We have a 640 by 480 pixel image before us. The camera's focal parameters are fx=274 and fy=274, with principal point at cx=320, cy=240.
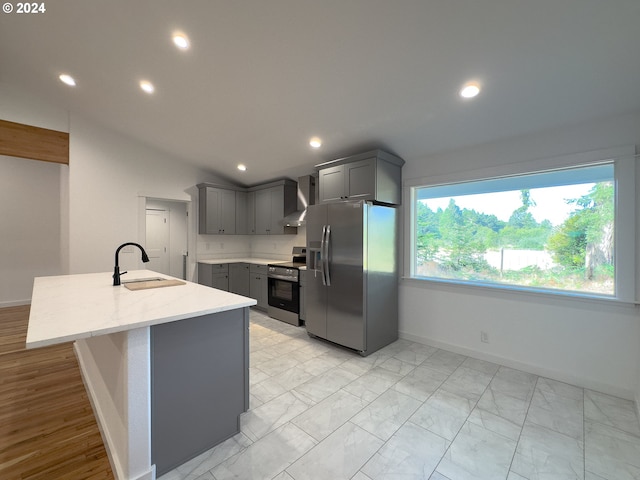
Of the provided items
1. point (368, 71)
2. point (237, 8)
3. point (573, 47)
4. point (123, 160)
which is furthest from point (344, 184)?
point (123, 160)

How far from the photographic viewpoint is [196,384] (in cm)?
163

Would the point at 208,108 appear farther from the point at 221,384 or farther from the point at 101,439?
the point at 101,439

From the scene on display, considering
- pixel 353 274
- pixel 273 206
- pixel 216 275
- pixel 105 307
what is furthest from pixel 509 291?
pixel 216 275

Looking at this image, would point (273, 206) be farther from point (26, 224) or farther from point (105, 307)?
point (26, 224)

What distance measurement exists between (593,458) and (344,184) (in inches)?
118

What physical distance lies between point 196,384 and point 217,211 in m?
4.21

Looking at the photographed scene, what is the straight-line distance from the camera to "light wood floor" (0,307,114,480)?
158cm

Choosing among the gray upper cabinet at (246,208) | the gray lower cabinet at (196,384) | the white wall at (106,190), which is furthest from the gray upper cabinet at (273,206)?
the gray lower cabinet at (196,384)

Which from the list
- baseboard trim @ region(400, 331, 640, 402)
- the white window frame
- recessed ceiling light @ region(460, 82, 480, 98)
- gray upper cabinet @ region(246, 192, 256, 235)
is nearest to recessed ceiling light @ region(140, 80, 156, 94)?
gray upper cabinet @ region(246, 192, 256, 235)

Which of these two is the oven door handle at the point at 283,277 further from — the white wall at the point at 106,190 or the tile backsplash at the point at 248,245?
the white wall at the point at 106,190

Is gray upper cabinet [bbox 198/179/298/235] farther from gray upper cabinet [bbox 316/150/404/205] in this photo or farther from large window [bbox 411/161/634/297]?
large window [bbox 411/161/634/297]

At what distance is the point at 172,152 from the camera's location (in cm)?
498

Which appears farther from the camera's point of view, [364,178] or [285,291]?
[285,291]

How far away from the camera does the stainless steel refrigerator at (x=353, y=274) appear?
3.08 metres
